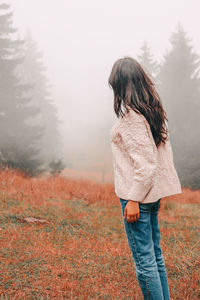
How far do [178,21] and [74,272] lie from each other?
22.7 meters

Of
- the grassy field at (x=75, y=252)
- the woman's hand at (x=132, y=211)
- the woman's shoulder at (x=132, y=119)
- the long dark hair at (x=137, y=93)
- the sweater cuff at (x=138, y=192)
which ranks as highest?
the long dark hair at (x=137, y=93)

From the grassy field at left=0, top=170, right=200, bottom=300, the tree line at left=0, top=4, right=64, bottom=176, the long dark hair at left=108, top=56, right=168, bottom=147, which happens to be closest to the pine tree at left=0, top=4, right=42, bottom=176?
the tree line at left=0, top=4, right=64, bottom=176

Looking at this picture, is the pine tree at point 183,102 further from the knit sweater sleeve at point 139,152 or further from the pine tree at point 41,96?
the knit sweater sleeve at point 139,152

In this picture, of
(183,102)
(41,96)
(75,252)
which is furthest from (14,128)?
(41,96)

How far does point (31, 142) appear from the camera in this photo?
1586cm

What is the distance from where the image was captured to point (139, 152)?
1.76 metres

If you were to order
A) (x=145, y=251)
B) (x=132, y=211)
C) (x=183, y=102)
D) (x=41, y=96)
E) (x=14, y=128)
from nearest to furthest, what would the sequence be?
(x=132, y=211), (x=145, y=251), (x=14, y=128), (x=183, y=102), (x=41, y=96)

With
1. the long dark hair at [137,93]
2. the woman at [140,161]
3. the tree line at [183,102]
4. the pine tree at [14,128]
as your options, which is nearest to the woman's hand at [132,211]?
the woman at [140,161]

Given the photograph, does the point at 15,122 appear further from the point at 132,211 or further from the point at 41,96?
the point at 132,211

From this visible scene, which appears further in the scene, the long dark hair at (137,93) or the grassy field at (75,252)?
the grassy field at (75,252)

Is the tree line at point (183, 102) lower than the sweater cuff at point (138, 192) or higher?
higher

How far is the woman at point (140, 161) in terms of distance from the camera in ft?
5.73

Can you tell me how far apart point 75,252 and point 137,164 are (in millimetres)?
2617

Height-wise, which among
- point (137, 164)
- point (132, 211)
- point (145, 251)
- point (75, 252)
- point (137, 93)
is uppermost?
point (137, 93)
